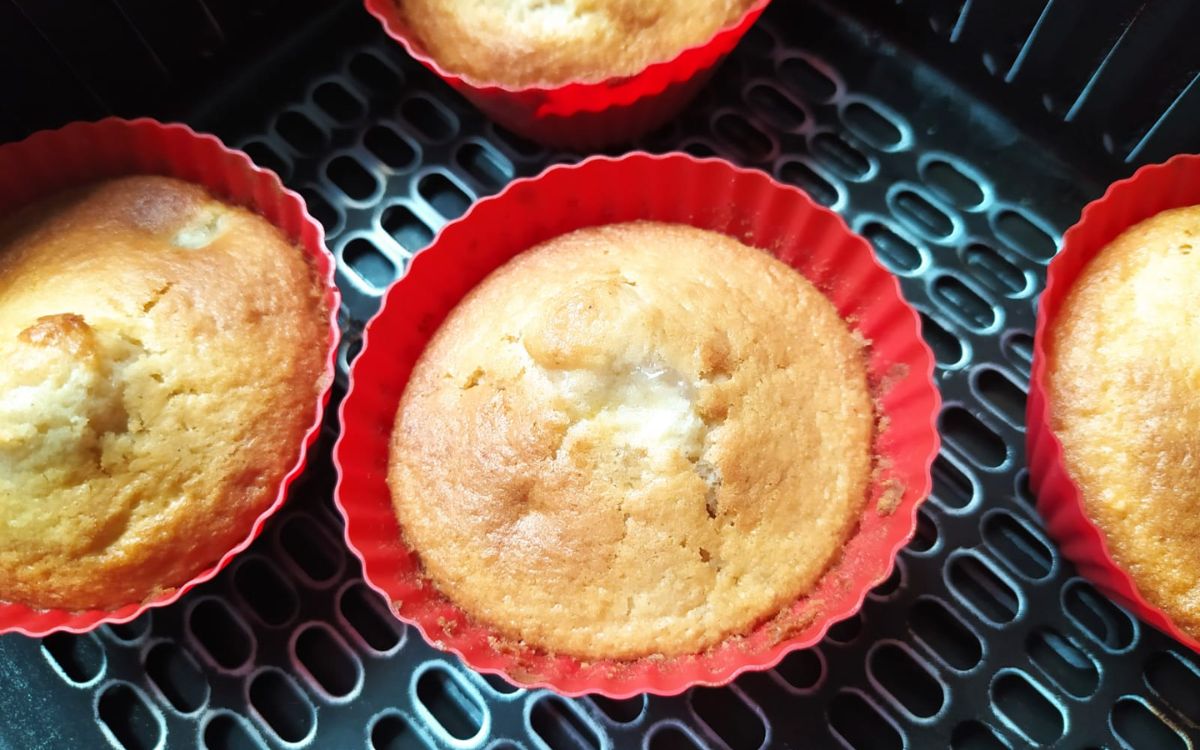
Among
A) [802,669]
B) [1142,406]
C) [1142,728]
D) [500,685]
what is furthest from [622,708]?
[1142,406]

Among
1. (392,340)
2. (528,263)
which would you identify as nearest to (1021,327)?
(528,263)

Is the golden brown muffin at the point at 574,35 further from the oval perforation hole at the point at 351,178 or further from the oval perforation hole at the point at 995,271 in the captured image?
the oval perforation hole at the point at 995,271

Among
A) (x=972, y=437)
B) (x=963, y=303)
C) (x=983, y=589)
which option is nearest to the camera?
(x=983, y=589)

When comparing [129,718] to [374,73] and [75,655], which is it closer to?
[75,655]

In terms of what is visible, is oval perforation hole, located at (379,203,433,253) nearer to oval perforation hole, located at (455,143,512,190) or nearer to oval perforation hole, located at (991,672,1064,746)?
oval perforation hole, located at (455,143,512,190)

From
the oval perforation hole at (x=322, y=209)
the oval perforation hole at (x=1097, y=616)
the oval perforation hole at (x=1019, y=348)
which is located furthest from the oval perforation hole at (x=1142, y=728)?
the oval perforation hole at (x=322, y=209)

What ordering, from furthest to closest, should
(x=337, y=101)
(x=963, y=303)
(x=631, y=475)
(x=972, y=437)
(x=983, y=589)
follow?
(x=337, y=101), (x=963, y=303), (x=972, y=437), (x=983, y=589), (x=631, y=475)

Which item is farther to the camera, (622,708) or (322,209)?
(322,209)

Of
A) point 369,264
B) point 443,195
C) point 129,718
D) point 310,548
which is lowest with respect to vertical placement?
point 129,718

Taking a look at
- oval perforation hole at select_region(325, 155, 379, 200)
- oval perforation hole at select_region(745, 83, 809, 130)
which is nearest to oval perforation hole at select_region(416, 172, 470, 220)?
oval perforation hole at select_region(325, 155, 379, 200)
